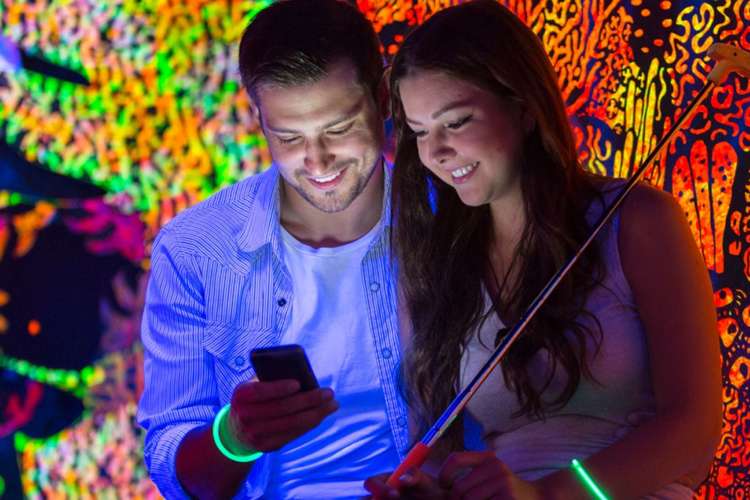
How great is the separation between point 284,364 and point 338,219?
596mm

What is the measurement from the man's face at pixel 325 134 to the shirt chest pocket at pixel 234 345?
12.1 inches

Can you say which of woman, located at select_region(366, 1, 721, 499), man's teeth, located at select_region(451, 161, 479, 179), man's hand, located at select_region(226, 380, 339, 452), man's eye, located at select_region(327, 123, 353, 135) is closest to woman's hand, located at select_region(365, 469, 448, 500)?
woman, located at select_region(366, 1, 721, 499)

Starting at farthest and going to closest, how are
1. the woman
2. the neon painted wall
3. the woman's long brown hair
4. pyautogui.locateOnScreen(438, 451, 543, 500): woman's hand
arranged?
the neon painted wall
the woman's long brown hair
the woman
pyautogui.locateOnScreen(438, 451, 543, 500): woman's hand

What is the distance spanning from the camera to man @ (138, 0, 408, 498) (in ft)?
6.66

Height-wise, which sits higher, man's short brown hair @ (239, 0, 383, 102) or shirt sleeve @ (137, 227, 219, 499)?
man's short brown hair @ (239, 0, 383, 102)

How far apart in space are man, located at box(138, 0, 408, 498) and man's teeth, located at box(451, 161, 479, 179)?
319 mm

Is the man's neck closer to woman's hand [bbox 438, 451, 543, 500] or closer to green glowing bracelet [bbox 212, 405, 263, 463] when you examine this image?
green glowing bracelet [bbox 212, 405, 263, 463]

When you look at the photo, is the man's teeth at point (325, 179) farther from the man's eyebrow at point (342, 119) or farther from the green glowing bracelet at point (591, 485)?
the green glowing bracelet at point (591, 485)

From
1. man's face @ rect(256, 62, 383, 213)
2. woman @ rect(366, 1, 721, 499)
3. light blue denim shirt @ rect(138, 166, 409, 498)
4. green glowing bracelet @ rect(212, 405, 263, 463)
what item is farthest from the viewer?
light blue denim shirt @ rect(138, 166, 409, 498)

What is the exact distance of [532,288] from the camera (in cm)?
180

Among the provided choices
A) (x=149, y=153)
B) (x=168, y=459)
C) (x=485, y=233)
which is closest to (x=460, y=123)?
(x=485, y=233)

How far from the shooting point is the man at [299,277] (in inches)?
79.9

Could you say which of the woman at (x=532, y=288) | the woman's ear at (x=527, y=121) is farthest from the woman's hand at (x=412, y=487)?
the woman's ear at (x=527, y=121)

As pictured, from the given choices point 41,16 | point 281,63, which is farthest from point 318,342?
point 41,16
